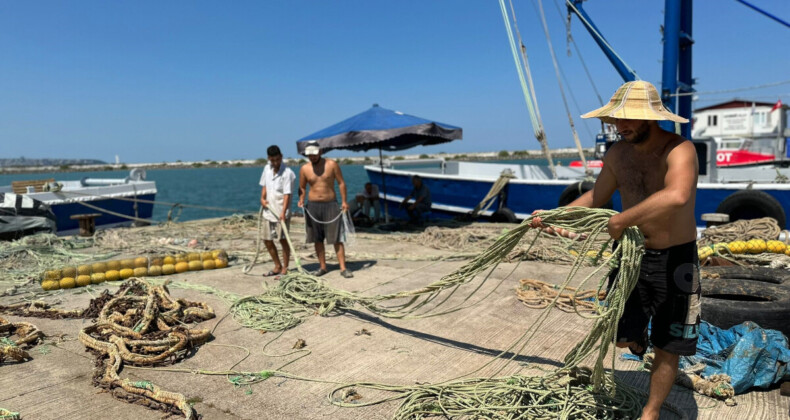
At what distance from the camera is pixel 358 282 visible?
228 inches

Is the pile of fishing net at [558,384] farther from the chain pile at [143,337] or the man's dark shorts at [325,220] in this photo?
the man's dark shorts at [325,220]

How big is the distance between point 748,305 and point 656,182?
1.74 metres

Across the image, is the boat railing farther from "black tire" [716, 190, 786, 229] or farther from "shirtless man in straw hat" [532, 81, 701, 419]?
"shirtless man in straw hat" [532, 81, 701, 419]

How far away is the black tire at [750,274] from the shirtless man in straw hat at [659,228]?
2.25 m

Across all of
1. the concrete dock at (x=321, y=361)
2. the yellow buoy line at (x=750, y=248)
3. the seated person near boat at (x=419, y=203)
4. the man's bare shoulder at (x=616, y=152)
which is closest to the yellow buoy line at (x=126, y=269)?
the concrete dock at (x=321, y=361)

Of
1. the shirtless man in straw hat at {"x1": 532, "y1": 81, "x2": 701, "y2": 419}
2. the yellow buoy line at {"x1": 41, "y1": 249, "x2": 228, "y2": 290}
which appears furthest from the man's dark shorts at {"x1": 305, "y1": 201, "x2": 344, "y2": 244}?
the shirtless man in straw hat at {"x1": 532, "y1": 81, "x2": 701, "y2": 419}

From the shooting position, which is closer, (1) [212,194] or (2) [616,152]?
(2) [616,152]

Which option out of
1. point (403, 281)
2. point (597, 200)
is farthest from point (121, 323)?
point (597, 200)

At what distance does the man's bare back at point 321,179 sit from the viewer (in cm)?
602

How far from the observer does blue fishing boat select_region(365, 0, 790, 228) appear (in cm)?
799

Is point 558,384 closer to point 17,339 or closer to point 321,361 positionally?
point 321,361

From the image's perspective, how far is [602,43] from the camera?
9062mm

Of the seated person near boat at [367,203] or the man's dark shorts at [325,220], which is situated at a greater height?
the man's dark shorts at [325,220]

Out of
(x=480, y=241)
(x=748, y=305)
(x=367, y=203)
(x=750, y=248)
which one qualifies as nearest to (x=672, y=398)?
(x=748, y=305)
